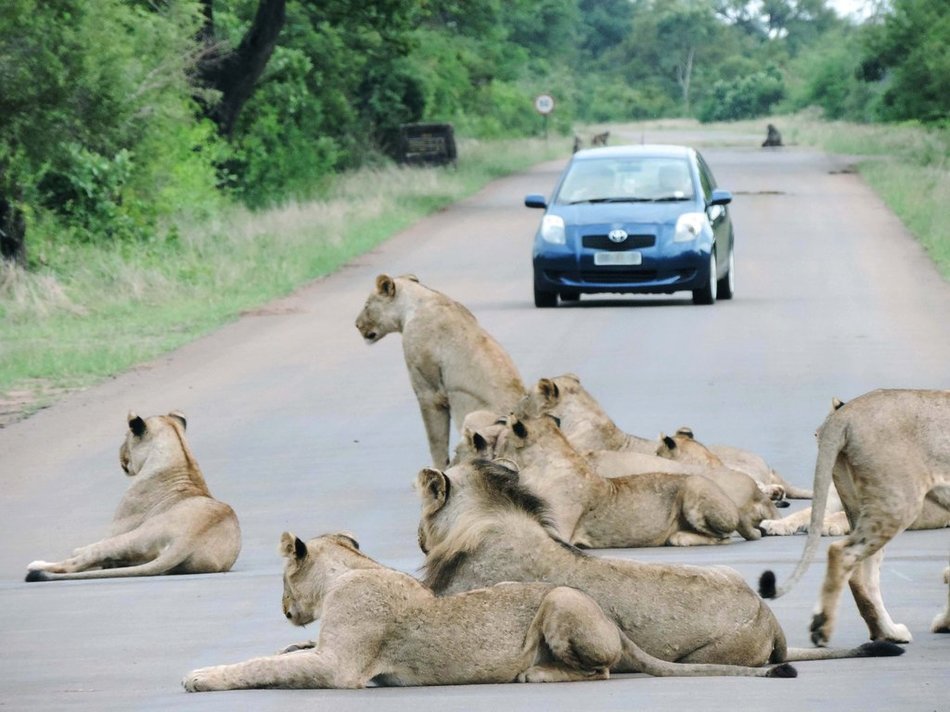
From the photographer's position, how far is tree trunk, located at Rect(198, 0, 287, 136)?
38969 millimetres

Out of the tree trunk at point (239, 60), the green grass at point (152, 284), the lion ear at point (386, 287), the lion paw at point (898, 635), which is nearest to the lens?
the lion paw at point (898, 635)

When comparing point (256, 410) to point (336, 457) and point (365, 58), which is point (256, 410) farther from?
point (365, 58)

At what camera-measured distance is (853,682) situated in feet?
22.6

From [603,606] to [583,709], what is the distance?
83 centimetres

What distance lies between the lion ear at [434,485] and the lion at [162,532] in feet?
7.35

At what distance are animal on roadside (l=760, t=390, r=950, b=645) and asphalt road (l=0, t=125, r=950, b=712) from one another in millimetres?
144

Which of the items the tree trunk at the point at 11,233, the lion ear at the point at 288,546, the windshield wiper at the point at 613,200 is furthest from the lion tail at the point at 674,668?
the tree trunk at the point at 11,233

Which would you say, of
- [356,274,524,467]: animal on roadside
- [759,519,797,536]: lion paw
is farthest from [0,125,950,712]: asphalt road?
[356,274,524,467]: animal on roadside

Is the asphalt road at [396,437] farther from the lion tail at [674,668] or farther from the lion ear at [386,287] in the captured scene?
the lion ear at [386,287]

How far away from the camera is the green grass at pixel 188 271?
20328mm

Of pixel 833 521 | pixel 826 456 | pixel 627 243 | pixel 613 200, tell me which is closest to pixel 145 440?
pixel 833 521

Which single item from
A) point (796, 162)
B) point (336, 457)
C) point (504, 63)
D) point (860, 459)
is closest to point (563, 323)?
point (336, 457)

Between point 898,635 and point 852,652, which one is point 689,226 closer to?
point 898,635

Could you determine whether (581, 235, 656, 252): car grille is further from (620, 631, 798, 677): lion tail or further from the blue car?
(620, 631, 798, 677): lion tail
